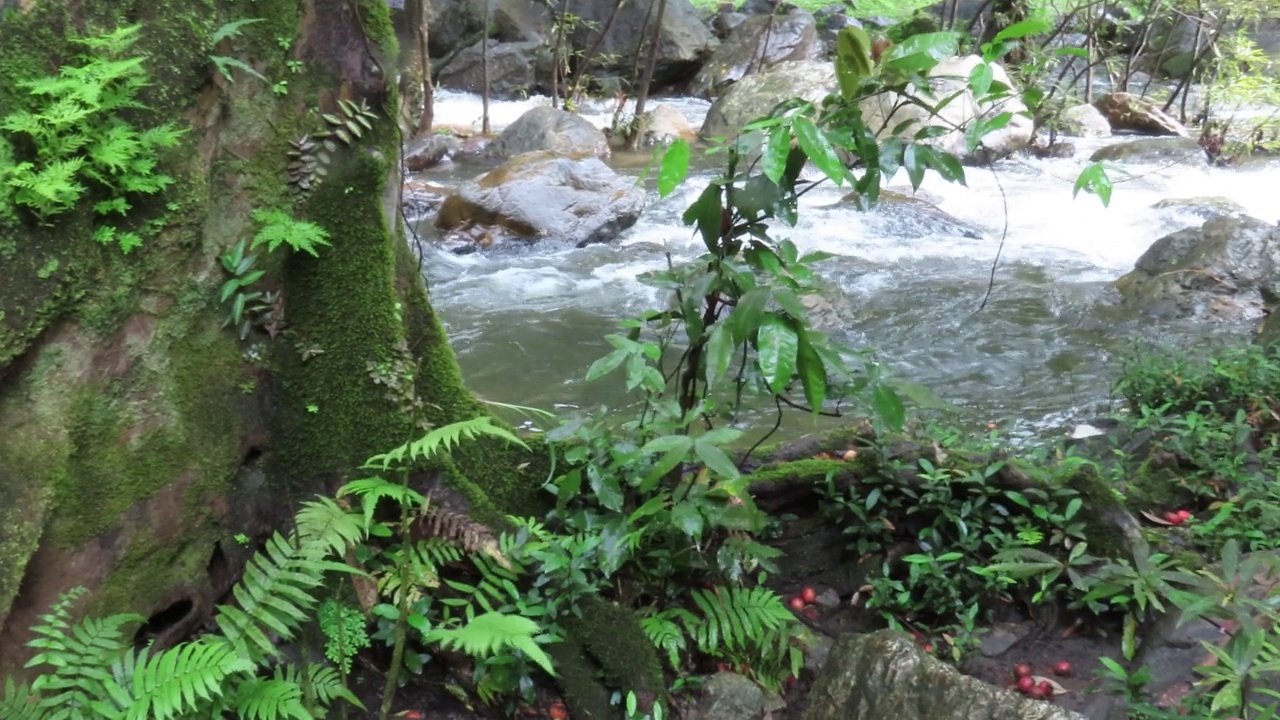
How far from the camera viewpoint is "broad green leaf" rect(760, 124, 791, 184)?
224 cm

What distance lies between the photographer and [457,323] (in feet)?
25.4

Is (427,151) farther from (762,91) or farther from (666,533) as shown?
(666,533)

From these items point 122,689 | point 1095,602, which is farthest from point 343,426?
point 1095,602

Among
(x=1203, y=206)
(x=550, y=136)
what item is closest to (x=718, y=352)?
(x=1203, y=206)

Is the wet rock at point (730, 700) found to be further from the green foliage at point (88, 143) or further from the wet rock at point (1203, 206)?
the wet rock at point (1203, 206)

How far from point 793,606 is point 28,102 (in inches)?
112

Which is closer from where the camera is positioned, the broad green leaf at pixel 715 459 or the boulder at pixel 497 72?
the broad green leaf at pixel 715 459

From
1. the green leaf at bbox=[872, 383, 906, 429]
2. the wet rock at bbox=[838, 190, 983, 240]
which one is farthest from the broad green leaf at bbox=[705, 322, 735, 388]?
the wet rock at bbox=[838, 190, 983, 240]

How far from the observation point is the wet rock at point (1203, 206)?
33.4ft

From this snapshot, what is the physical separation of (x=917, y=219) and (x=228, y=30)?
355 inches

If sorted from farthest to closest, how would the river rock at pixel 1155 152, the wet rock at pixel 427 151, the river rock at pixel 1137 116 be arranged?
the river rock at pixel 1137 116, the wet rock at pixel 427 151, the river rock at pixel 1155 152

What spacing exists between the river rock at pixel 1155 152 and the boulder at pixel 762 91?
14.5 ft

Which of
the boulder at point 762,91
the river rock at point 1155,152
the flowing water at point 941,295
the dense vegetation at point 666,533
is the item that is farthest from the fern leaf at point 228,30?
the river rock at point 1155,152

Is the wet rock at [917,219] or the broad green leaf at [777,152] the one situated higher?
the broad green leaf at [777,152]
